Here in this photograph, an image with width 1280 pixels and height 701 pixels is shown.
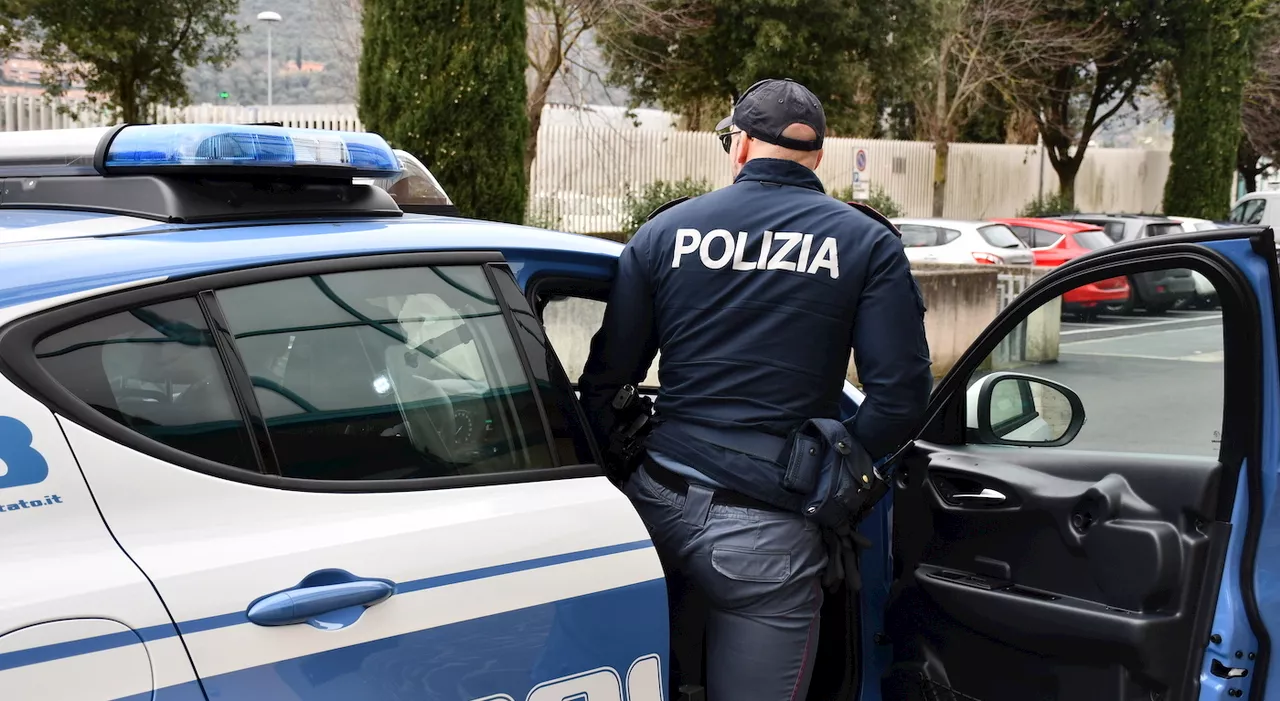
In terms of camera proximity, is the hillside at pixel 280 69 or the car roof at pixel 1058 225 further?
the hillside at pixel 280 69

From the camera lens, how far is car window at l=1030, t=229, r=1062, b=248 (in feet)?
51.6

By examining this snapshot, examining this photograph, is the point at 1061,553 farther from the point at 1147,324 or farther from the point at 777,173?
the point at 1147,324

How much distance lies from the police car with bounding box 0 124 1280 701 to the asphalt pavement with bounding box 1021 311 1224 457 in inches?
10.8

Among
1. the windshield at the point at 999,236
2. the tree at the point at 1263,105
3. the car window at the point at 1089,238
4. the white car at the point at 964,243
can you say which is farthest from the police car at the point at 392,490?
the tree at the point at 1263,105

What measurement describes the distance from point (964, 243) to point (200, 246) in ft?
45.6

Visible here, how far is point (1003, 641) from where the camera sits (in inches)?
105

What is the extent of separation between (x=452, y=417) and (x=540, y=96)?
1389 centimetres

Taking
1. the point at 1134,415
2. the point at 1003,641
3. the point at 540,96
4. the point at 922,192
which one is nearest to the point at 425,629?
the point at 1003,641

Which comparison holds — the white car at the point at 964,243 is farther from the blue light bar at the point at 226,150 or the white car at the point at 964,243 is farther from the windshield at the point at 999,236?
the blue light bar at the point at 226,150

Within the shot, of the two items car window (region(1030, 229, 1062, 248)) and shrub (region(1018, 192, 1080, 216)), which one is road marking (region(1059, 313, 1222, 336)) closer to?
car window (region(1030, 229, 1062, 248))

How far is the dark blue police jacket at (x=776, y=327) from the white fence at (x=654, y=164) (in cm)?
776

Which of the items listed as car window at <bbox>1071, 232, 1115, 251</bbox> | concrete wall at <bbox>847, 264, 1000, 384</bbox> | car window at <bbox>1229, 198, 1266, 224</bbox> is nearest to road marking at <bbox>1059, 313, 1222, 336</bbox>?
concrete wall at <bbox>847, 264, 1000, 384</bbox>

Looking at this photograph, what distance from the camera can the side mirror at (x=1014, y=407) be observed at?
2936mm

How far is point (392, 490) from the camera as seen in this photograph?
6.25 ft
